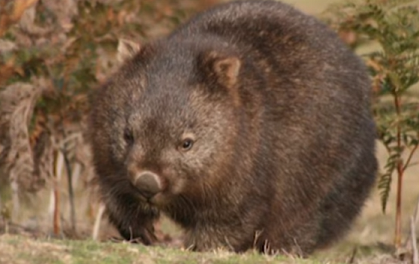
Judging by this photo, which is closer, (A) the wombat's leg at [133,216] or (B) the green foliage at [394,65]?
(A) the wombat's leg at [133,216]

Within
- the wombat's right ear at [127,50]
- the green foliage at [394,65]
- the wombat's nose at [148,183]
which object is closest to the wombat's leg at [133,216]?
the wombat's nose at [148,183]

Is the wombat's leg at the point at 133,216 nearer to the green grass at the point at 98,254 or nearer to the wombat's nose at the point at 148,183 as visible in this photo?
the wombat's nose at the point at 148,183

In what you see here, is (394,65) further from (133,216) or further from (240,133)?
(133,216)

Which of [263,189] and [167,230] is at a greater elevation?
[263,189]

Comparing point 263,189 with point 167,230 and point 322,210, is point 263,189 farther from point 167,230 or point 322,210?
point 167,230

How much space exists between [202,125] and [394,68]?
1933mm

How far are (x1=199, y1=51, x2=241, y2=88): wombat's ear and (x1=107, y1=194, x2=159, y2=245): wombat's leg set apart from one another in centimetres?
76

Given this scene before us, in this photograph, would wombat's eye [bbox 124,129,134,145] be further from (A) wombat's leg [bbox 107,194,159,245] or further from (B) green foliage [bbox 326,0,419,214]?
(B) green foliage [bbox 326,0,419,214]

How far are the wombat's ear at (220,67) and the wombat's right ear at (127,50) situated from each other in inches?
15.2

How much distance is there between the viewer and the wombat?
6.84 m

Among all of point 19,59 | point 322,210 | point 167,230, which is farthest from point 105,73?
point 322,210

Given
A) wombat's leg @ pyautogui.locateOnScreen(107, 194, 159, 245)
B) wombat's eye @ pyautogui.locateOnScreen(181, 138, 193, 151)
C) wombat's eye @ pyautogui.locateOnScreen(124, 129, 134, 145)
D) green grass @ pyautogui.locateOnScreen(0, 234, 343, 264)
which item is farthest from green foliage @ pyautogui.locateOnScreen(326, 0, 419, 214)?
green grass @ pyautogui.locateOnScreen(0, 234, 343, 264)

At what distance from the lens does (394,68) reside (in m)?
8.40

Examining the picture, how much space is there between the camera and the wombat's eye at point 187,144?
6785 millimetres
